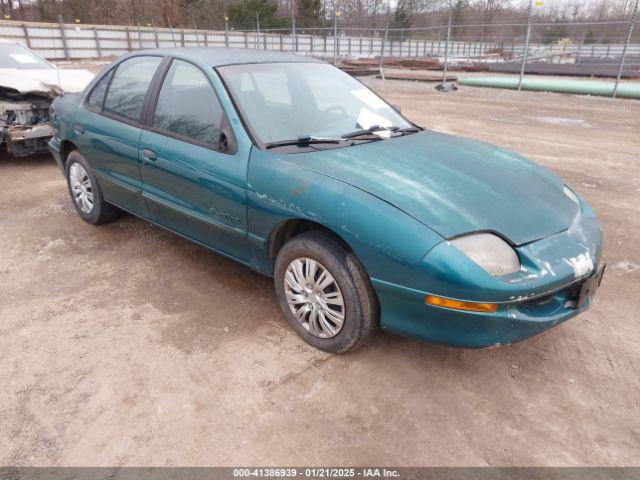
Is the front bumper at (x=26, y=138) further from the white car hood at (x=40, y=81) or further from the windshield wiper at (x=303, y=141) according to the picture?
the windshield wiper at (x=303, y=141)

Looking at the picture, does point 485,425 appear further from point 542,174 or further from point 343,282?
point 542,174

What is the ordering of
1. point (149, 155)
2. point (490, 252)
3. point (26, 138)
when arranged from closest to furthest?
point (490, 252), point (149, 155), point (26, 138)

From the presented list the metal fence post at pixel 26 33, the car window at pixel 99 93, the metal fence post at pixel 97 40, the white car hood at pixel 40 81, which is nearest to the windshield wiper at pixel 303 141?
the car window at pixel 99 93

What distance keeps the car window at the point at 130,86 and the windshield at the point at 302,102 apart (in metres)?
0.78

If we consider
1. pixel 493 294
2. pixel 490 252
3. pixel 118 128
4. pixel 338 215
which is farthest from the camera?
pixel 118 128

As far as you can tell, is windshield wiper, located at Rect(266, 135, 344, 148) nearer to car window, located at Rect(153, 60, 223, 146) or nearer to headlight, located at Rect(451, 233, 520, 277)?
car window, located at Rect(153, 60, 223, 146)

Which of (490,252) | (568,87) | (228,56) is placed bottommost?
(568,87)

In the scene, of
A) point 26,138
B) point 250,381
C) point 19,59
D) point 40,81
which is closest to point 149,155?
point 250,381

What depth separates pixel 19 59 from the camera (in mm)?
7258

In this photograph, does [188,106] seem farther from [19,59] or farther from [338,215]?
[19,59]

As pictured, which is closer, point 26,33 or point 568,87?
point 568,87

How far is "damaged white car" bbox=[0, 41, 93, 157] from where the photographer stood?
6.28 metres

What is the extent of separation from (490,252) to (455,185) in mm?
502

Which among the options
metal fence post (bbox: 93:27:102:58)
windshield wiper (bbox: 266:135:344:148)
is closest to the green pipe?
windshield wiper (bbox: 266:135:344:148)
